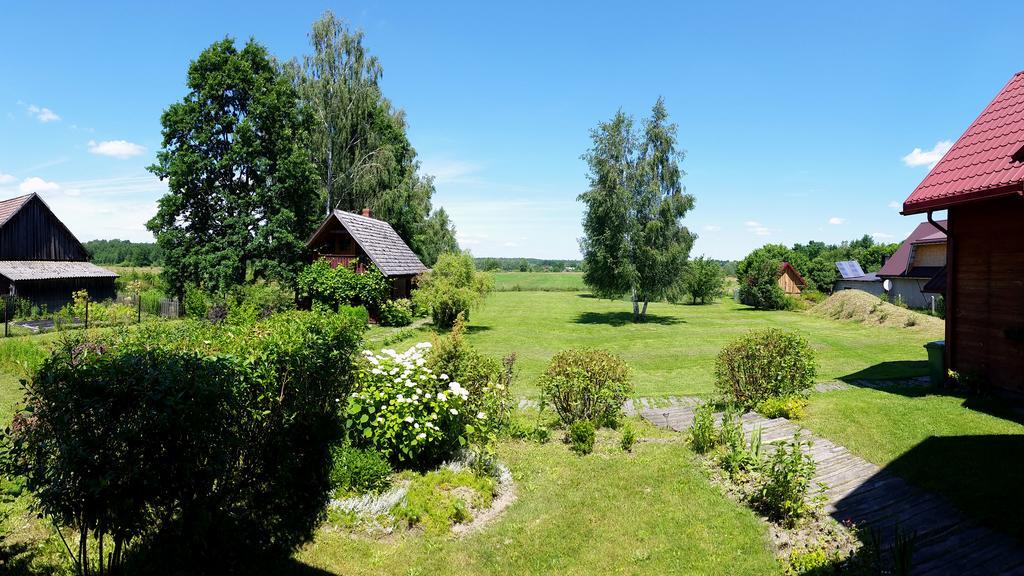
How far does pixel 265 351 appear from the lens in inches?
205

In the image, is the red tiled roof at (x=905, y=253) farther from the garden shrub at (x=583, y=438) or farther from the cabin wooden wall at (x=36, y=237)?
the cabin wooden wall at (x=36, y=237)

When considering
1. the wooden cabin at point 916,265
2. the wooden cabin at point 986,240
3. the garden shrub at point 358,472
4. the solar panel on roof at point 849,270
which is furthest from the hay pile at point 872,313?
the garden shrub at point 358,472

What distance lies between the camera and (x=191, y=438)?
13.3ft

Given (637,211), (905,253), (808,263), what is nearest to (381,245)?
(637,211)

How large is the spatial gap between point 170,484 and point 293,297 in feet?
82.4

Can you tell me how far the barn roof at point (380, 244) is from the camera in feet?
86.5

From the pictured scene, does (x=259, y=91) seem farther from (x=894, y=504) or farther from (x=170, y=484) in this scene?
(x=894, y=504)

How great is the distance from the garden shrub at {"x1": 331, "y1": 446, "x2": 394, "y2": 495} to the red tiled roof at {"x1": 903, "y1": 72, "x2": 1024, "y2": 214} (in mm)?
11019

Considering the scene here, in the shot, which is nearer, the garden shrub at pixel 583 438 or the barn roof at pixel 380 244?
the garden shrub at pixel 583 438

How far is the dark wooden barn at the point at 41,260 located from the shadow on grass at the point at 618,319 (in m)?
30.7

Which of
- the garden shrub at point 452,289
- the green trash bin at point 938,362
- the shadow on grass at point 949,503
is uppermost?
the garden shrub at point 452,289

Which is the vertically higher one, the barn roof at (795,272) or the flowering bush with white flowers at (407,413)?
the barn roof at (795,272)

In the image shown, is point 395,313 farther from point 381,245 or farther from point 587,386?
point 587,386

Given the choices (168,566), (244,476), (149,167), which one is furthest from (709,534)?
(149,167)
